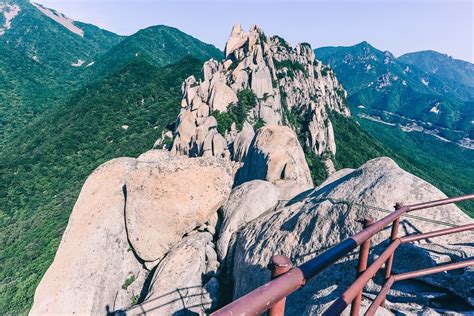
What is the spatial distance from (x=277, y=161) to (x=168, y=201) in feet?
32.1

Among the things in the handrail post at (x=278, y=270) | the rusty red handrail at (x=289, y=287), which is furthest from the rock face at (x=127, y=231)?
the handrail post at (x=278, y=270)

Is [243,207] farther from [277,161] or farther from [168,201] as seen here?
[277,161]

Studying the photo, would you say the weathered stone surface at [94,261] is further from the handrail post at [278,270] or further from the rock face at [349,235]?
the handrail post at [278,270]

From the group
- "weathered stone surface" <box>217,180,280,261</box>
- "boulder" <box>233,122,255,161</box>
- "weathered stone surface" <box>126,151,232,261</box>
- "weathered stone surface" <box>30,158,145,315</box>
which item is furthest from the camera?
"boulder" <box>233,122,255,161</box>

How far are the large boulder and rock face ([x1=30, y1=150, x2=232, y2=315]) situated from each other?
5.41m

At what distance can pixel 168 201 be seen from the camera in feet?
45.9

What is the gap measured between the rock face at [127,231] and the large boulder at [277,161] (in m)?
5.41

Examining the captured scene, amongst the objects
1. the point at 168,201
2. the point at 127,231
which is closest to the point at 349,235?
the point at 168,201

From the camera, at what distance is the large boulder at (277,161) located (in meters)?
20.3

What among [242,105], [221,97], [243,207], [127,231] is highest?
[221,97]

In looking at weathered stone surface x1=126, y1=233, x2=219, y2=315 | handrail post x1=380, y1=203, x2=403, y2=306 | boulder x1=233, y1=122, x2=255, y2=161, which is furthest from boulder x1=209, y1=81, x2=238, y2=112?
handrail post x1=380, y1=203, x2=403, y2=306

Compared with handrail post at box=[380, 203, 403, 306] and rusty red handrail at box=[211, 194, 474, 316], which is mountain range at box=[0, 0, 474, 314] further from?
rusty red handrail at box=[211, 194, 474, 316]

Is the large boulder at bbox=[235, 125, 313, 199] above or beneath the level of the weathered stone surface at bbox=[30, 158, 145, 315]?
above

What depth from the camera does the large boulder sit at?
20.3 metres
